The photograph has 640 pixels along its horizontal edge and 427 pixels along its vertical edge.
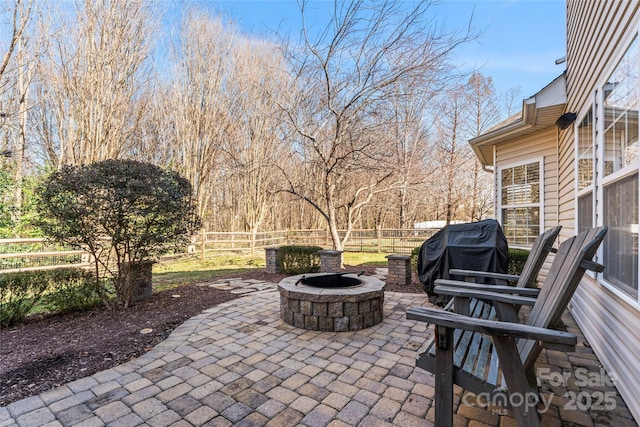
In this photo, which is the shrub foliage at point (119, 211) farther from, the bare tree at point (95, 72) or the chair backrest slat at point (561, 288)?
the bare tree at point (95, 72)

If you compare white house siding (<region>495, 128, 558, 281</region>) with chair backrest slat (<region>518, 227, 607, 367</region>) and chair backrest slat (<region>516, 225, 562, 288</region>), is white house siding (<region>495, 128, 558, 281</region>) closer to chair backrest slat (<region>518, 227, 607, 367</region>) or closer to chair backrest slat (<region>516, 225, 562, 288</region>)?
chair backrest slat (<region>516, 225, 562, 288</region>)

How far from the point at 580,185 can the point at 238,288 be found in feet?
17.9

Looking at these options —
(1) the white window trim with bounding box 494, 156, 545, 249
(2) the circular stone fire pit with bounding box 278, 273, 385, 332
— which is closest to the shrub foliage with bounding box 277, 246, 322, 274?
(2) the circular stone fire pit with bounding box 278, 273, 385, 332

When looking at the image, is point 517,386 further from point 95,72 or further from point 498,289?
point 95,72

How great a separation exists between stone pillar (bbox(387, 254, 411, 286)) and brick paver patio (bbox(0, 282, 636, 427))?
106 inches

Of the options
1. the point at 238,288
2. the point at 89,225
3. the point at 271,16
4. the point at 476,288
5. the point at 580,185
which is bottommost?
the point at 238,288

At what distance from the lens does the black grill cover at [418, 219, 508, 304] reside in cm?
399

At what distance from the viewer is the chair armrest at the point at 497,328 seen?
1.32 meters

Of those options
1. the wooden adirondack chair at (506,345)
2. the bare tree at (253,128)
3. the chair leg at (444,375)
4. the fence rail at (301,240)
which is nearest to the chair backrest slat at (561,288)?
the wooden adirondack chair at (506,345)

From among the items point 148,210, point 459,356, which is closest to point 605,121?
point 459,356

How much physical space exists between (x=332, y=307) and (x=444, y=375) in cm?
191

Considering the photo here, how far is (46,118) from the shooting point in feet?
34.8

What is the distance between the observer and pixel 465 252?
4125 millimetres

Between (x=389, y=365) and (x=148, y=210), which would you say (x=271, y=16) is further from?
(x=389, y=365)
